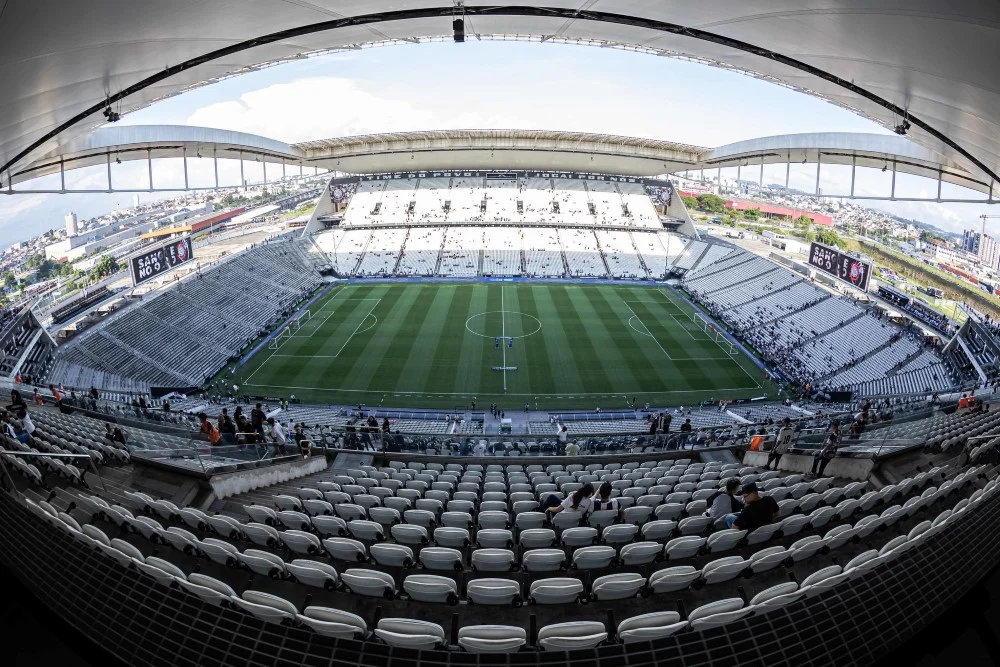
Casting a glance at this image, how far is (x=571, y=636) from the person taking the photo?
3863 mm

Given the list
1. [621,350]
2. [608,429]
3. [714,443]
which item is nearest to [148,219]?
[621,350]

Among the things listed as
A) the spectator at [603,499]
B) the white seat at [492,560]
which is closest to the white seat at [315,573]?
the white seat at [492,560]

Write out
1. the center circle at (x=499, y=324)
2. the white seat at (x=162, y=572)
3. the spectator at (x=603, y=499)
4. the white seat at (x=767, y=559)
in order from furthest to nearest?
the center circle at (x=499, y=324), the spectator at (x=603, y=499), the white seat at (x=767, y=559), the white seat at (x=162, y=572)

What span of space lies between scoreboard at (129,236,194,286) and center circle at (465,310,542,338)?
20.9 m

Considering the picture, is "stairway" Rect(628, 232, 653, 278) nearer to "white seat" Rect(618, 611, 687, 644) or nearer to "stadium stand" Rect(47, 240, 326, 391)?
"stadium stand" Rect(47, 240, 326, 391)

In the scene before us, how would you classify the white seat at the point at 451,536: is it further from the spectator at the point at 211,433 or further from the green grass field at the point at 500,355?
the green grass field at the point at 500,355

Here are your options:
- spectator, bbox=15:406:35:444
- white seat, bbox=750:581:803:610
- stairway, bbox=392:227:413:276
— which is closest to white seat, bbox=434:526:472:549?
white seat, bbox=750:581:803:610

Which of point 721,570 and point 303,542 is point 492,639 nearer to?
point 721,570

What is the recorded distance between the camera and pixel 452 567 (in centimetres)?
527

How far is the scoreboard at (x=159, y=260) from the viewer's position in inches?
1340

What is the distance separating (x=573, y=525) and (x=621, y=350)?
95.3ft

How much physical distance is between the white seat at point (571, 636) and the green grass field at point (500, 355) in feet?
76.1

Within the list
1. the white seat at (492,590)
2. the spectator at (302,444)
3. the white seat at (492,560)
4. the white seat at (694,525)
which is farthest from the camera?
the spectator at (302,444)

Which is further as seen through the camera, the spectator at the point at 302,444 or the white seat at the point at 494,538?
the spectator at the point at 302,444
